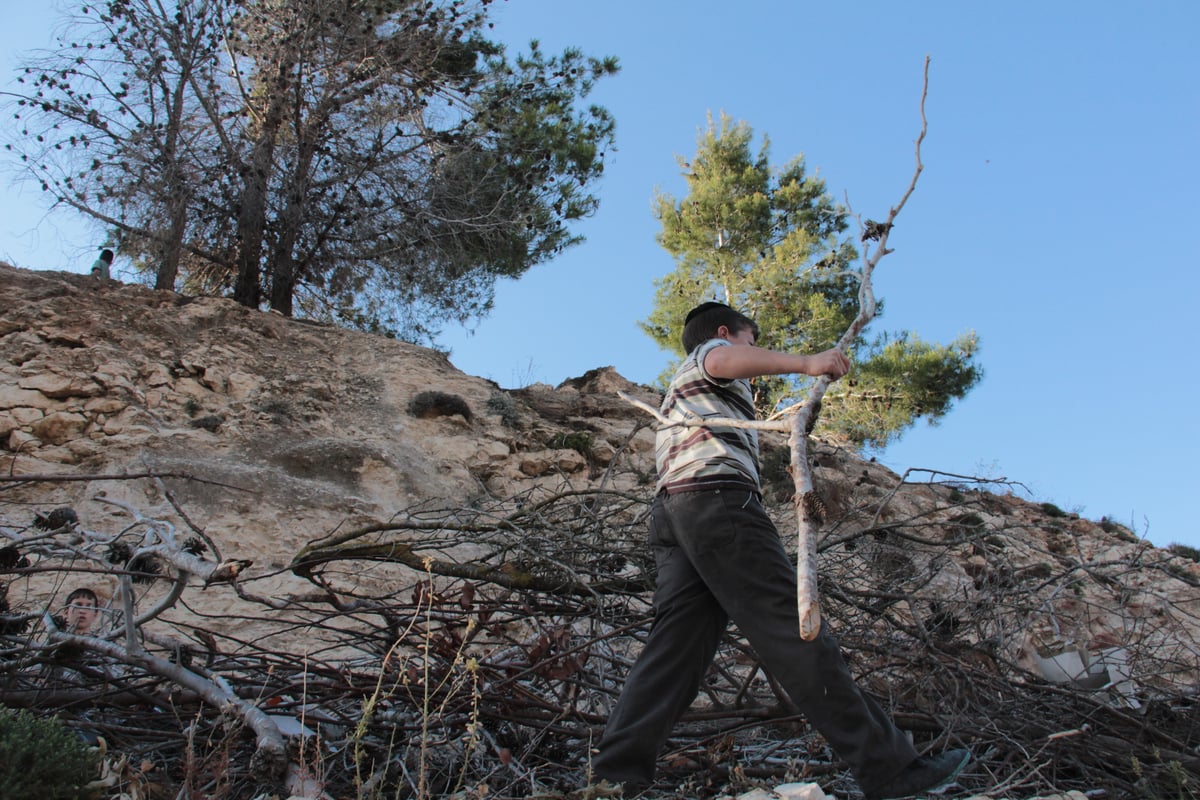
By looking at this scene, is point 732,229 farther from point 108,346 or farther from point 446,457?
point 108,346

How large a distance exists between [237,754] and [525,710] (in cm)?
99

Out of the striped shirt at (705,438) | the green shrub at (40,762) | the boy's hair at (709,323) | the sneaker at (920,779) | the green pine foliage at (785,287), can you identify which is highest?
the green pine foliage at (785,287)

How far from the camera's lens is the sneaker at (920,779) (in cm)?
214

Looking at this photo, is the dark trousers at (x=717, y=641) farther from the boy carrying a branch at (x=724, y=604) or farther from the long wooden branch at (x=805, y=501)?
the long wooden branch at (x=805, y=501)

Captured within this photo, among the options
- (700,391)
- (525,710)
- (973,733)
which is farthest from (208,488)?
(973,733)

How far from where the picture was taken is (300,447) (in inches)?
309

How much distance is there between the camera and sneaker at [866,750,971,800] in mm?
2143

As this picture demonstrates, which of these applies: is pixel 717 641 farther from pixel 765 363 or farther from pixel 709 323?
pixel 709 323

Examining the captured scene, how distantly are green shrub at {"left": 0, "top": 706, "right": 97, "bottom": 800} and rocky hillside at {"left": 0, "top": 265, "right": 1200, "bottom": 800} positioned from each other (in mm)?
2170

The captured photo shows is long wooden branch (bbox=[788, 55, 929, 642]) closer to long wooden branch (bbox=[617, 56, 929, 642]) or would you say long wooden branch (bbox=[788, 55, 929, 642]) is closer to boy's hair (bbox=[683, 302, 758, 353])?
long wooden branch (bbox=[617, 56, 929, 642])

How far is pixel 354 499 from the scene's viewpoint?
23.4 feet

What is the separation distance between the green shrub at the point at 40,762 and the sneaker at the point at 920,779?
1919mm

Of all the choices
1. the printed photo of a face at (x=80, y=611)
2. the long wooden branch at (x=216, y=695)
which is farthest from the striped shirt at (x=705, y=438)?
the printed photo of a face at (x=80, y=611)

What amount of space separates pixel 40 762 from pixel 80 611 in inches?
85.7
